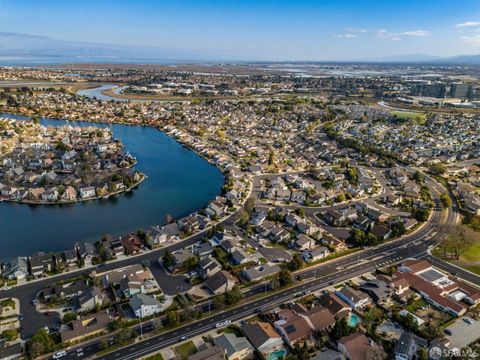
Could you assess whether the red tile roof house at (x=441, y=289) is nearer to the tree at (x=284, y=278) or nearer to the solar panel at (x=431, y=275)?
the solar panel at (x=431, y=275)

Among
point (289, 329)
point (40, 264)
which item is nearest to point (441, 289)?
point (289, 329)

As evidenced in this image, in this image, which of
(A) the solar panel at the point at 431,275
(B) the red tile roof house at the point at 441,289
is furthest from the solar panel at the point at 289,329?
(A) the solar panel at the point at 431,275

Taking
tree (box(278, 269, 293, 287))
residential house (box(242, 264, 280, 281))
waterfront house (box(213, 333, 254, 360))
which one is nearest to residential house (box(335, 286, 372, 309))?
tree (box(278, 269, 293, 287))

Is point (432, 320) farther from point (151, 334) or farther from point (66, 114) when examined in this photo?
point (66, 114)

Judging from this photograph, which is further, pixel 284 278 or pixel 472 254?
pixel 472 254

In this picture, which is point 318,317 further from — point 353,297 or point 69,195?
point 69,195

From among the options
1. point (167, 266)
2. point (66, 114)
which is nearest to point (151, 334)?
point (167, 266)

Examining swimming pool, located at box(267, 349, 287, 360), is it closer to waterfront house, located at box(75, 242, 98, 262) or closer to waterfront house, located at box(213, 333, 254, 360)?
waterfront house, located at box(213, 333, 254, 360)
